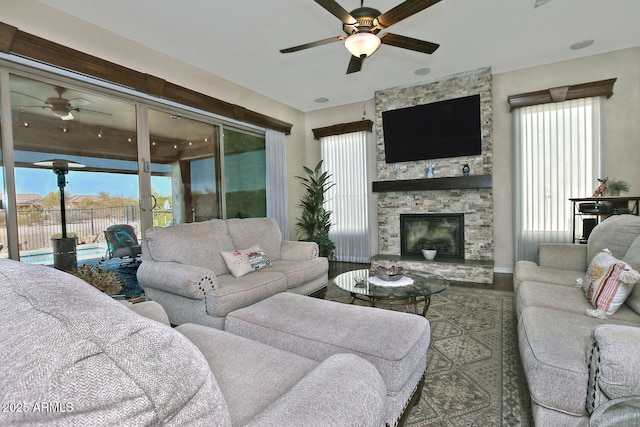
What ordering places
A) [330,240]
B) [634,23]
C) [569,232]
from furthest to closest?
[330,240], [569,232], [634,23]

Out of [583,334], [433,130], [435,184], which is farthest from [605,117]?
[583,334]

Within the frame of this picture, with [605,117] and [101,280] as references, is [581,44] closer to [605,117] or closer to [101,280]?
[605,117]

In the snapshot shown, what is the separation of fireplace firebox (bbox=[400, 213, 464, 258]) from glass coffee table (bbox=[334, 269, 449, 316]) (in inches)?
83.8

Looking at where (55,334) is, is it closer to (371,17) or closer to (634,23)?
(371,17)

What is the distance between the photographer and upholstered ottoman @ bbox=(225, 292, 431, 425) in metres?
1.36

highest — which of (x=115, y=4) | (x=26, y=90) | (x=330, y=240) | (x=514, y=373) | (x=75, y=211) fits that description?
(x=115, y=4)

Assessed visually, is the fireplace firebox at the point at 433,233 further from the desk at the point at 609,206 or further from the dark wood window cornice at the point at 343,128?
the dark wood window cornice at the point at 343,128

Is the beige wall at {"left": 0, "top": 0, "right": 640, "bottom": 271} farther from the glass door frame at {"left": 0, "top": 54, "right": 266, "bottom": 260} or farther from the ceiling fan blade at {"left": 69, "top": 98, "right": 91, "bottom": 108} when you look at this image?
the ceiling fan blade at {"left": 69, "top": 98, "right": 91, "bottom": 108}

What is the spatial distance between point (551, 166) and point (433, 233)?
1.80 metres

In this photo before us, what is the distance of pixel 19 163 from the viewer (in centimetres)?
259

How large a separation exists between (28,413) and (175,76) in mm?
4071

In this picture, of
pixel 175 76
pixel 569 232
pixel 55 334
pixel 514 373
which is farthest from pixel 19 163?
pixel 569 232

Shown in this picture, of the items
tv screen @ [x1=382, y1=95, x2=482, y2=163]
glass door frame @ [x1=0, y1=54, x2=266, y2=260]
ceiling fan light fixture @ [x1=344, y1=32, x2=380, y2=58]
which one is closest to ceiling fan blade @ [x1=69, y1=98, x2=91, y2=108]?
glass door frame @ [x1=0, y1=54, x2=266, y2=260]

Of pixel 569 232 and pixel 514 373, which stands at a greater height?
pixel 569 232
